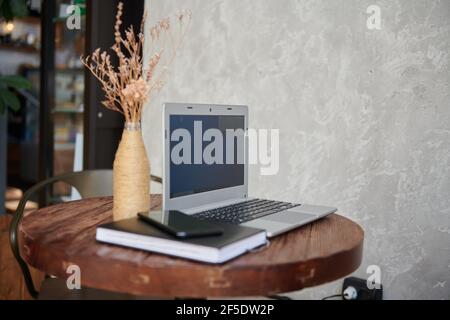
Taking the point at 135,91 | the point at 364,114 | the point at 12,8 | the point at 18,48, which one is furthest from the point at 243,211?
the point at 18,48

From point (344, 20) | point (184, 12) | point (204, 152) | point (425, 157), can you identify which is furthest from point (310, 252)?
point (184, 12)

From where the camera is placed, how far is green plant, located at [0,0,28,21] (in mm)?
2904

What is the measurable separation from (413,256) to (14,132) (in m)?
4.75

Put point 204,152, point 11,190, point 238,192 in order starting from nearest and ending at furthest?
1. point 204,152
2. point 238,192
3. point 11,190

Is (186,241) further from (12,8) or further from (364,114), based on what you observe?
(12,8)

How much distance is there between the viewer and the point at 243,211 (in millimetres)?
1398

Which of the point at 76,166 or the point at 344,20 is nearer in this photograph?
the point at 344,20

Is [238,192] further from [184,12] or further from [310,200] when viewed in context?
[184,12]

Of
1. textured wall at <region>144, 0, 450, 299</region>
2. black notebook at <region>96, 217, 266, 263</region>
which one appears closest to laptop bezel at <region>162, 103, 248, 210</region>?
black notebook at <region>96, 217, 266, 263</region>

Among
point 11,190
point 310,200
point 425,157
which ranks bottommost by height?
point 11,190

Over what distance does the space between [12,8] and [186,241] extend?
2391 millimetres

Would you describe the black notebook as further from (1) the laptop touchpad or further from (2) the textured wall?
(2) the textured wall

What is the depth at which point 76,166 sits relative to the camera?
3.24 metres

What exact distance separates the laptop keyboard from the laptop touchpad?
3 cm
